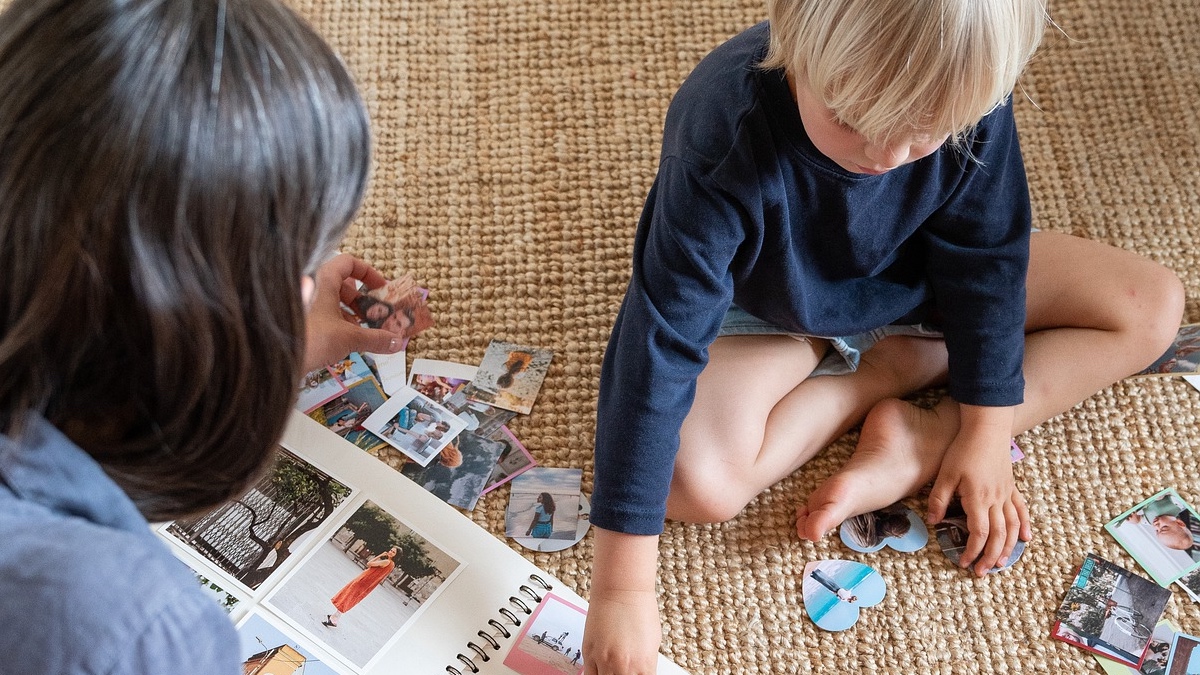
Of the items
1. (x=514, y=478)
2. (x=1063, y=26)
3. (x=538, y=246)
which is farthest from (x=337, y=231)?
(x=1063, y=26)

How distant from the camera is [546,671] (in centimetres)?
80

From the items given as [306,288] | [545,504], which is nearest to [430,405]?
[545,504]

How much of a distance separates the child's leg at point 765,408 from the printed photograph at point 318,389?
0.34 meters

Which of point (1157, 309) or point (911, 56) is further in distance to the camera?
point (1157, 309)

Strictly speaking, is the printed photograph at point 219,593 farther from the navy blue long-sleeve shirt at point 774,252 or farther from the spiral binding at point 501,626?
the navy blue long-sleeve shirt at point 774,252

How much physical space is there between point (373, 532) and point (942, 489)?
0.51 m

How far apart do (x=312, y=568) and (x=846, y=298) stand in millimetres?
518

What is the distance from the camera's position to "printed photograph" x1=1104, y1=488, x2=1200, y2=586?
90cm

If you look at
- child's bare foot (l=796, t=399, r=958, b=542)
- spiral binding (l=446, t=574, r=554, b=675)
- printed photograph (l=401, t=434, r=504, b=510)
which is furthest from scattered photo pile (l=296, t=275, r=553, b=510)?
child's bare foot (l=796, t=399, r=958, b=542)

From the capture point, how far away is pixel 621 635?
78 centimetres

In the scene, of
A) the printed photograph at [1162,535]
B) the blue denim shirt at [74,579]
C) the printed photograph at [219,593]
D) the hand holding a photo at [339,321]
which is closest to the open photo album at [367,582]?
the printed photograph at [219,593]

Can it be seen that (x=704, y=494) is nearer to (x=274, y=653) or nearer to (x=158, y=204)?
(x=274, y=653)

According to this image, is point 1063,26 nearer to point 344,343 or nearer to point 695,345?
point 695,345

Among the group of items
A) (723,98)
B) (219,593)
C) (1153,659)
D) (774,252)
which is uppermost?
(723,98)
